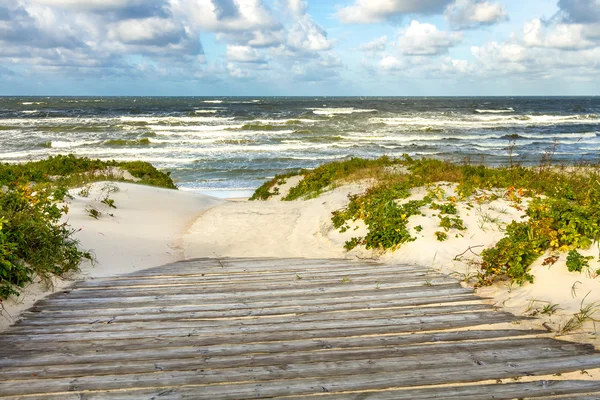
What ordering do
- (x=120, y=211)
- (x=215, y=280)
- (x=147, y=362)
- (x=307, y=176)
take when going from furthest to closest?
(x=307, y=176) < (x=120, y=211) < (x=215, y=280) < (x=147, y=362)

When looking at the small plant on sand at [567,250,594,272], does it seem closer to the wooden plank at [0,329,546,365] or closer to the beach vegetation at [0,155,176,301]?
the wooden plank at [0,329,546,365]

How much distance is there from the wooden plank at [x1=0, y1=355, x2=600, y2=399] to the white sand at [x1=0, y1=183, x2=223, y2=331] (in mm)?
1668

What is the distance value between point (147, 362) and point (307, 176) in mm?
12329

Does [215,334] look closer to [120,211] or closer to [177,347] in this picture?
[177,347]

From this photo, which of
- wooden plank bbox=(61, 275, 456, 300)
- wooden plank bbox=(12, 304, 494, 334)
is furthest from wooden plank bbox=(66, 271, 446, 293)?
wooden plank bbox=(12, 304, 494, 334)

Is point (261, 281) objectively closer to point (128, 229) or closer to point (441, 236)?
point (441, 236)

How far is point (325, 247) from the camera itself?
8.55m

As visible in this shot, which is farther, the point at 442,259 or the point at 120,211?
the point at 120,211

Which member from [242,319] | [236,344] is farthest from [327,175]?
[236,344]

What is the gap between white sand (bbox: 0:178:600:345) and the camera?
16.2 feet

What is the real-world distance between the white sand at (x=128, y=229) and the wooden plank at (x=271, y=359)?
4.18ft

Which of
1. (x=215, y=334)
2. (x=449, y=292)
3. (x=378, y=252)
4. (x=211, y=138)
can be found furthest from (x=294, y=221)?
(x=211, y=138)

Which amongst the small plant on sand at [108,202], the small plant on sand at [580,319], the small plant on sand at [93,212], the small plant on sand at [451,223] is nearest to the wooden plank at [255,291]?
the small plant on sand at [580,319]

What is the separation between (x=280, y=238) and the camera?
966cm
